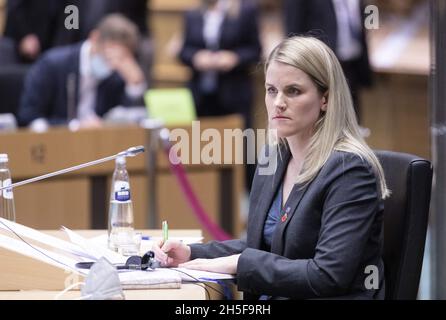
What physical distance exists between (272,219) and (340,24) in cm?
398

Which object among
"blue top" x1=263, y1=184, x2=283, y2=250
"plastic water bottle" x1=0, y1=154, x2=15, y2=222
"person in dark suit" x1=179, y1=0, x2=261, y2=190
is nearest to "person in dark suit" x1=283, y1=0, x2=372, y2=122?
"person in dark suit" x1=179, y1=0, x2=261, y2=190

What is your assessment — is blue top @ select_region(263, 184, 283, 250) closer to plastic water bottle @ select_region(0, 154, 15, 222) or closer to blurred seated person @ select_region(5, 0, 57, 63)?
plastic water bottle @ select_region(0, 154, 15, 222)

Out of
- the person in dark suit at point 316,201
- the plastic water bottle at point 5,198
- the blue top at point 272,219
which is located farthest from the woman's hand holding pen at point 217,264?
the plastic water bottle at point 5,198

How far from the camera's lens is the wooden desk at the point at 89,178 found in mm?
5672

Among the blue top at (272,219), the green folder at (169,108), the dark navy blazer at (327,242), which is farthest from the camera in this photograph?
the green folder at (169,108)

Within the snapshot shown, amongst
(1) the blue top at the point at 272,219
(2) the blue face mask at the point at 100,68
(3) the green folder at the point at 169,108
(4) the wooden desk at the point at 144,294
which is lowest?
(4) the wooden desk at the point at 144,294

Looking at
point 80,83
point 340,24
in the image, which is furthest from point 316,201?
point 340,24

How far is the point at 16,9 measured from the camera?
25.5ft

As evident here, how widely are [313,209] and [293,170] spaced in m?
0.25

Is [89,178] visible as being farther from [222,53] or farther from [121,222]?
[121,222]

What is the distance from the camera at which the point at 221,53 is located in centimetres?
755

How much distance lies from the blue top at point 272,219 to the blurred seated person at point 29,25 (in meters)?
5.06

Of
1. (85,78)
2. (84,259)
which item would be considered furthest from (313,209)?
(85,78)

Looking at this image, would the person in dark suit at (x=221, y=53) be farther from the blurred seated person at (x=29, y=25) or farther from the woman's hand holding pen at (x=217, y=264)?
the woman's hand holding pen at (x=217, y=264)
